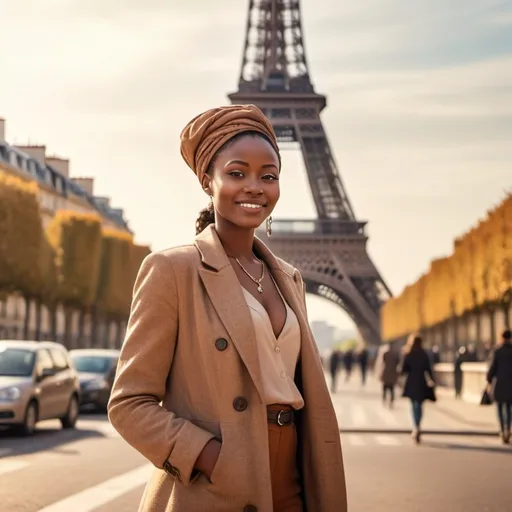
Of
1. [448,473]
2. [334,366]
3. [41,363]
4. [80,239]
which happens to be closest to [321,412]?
[448,473]

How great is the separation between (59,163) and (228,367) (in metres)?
93.3

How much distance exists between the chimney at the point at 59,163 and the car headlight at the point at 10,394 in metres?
75.5

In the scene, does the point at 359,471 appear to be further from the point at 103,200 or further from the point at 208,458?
the point at 103,200

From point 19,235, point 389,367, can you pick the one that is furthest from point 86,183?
point 389,367

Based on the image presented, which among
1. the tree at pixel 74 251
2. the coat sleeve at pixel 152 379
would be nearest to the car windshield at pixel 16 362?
the coat sleeve at pixel 152 379

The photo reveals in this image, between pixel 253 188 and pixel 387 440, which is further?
pixel 387 440

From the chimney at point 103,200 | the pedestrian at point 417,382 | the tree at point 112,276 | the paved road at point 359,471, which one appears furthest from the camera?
the chimney at point 103,200

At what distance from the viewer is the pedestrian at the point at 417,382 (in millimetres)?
19453

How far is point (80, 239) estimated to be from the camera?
65.6m

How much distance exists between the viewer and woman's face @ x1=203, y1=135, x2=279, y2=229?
3.73 m

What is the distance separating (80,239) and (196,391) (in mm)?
62637

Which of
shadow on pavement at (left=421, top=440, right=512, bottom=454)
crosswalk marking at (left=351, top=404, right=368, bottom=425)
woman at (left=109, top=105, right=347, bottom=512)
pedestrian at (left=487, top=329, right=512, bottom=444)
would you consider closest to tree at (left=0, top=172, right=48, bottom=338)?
crosswalk marking at (left=351, top=404, right=368, bottom=425)

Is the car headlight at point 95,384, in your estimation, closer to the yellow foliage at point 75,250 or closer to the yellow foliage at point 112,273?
the yellow foliage at point 75,250

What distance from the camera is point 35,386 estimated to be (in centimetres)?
2022
